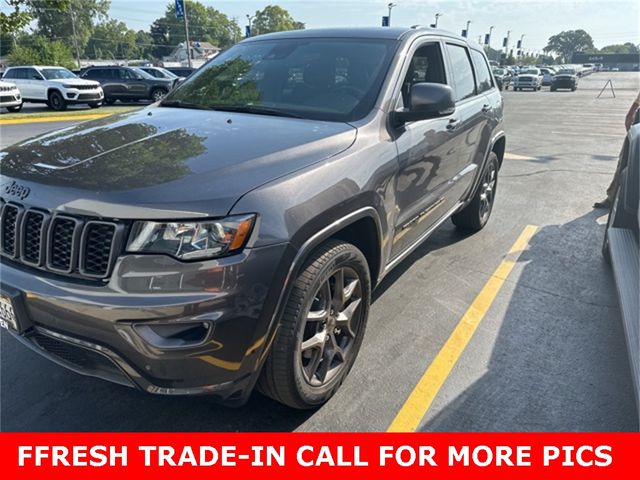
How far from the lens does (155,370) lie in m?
1.96

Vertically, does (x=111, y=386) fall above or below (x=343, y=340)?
below

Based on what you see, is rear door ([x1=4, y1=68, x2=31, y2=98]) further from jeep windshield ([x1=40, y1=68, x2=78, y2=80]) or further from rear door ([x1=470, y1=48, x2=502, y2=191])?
rear door ([x1=470, y1=48, x2=502, y2=191])

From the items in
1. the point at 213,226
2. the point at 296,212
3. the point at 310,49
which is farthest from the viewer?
the point at 310,49

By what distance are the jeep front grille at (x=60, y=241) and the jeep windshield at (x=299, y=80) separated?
138 centimetres

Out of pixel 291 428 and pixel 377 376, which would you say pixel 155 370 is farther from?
pixel 377 376

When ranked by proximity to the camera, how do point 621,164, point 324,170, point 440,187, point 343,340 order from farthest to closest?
point 621,164 → point 440,187 → point 343,340 → point 324,170

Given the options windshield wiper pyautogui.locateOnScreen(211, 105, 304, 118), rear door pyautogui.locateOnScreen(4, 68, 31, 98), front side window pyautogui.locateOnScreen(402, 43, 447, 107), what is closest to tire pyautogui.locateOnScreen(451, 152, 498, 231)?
front side window pyautogui.locateOnScreen(402, 43, 447, 107)

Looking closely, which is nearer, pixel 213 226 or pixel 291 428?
pixel 213 226

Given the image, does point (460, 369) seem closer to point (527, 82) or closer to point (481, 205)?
point (481, 205)

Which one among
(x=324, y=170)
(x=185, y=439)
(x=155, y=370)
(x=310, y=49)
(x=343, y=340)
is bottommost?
(x=185, y=439)

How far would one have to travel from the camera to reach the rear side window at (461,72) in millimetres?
4120

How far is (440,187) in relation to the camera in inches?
148

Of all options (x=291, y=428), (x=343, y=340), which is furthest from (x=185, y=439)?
(x=343, y=340)

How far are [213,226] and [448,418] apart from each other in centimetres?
163
